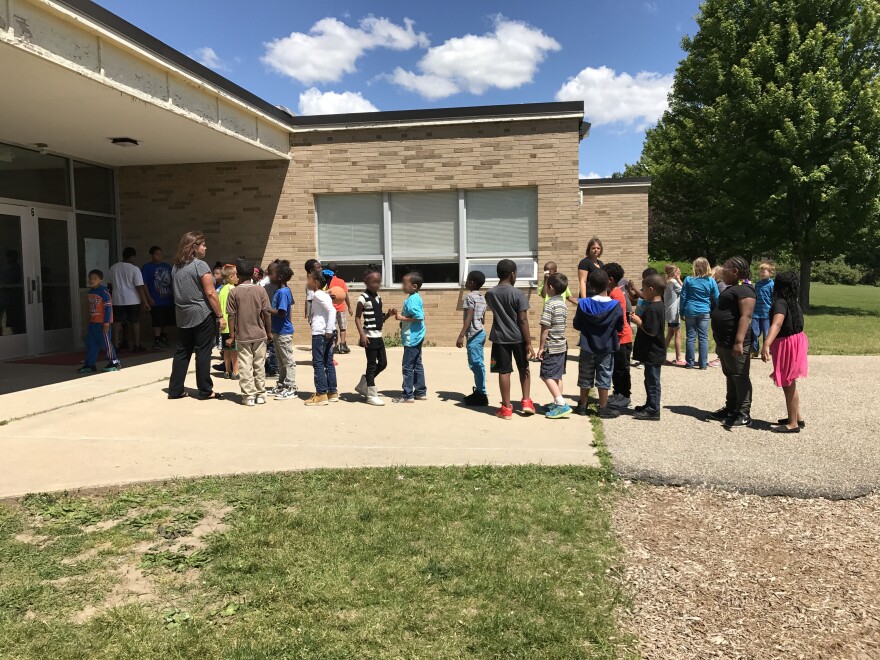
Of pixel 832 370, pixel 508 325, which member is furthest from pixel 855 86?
pixel 508 325

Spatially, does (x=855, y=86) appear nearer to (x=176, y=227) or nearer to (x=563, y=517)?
(x=176, y=227)

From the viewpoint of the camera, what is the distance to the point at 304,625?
2.98 metres

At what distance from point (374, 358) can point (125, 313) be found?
21.2 ft

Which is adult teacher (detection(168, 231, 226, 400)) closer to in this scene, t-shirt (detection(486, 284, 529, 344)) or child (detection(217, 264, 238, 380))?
child (detection(217, 264, 238, 380))

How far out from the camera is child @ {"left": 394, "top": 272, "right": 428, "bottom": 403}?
721 centimetres

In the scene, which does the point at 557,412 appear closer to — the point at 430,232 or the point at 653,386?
the point at 653,386

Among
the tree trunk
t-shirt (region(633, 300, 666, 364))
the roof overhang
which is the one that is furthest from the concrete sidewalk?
the tree trunk

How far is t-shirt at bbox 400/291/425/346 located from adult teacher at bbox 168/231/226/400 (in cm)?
237

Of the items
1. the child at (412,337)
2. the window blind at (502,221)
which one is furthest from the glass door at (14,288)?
the window blind at (502,221)

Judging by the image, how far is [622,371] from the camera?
24.0 feet

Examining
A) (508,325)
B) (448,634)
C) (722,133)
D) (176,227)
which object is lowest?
(448,634)

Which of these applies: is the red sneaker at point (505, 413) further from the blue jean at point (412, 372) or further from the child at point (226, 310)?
the child at point (226, 310)

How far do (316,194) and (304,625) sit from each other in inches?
426

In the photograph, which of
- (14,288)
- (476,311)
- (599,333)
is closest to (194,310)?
(476,311)
